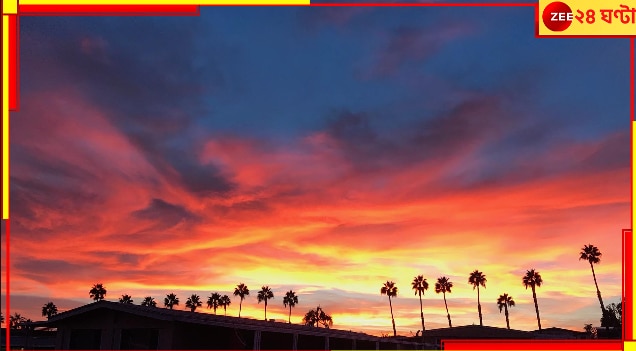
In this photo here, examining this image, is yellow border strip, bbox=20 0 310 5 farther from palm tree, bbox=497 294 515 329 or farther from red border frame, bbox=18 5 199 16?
palm tree, bbox=497 294 515 329

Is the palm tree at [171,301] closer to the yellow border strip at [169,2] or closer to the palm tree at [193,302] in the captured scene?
the palm tree at [193,302]

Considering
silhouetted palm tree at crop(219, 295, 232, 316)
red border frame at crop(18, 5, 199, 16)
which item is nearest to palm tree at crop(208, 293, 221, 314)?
silhouetted palm tree at crop(219, 295, 232, 316)

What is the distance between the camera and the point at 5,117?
334 inches

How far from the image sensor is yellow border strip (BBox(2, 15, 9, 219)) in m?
7.83

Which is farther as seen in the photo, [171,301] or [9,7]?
[171,301]

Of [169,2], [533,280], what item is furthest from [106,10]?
[533,280]

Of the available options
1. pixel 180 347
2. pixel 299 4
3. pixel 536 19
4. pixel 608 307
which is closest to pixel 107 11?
pixel 299 4

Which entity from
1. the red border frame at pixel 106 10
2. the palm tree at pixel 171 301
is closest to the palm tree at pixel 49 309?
the palm tree at pixel 171 301

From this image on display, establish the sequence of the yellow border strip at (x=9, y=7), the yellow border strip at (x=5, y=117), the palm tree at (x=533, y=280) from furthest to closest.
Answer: the palm tree at (x=533, y=280)
the yellow border strip at (x=9, y=7)
the yellow border strip at (x=5, y=117)

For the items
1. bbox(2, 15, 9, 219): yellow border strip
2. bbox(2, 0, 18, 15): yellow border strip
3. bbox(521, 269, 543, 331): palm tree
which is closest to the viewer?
bbox(2, 15, 9, 219): yellow border strip

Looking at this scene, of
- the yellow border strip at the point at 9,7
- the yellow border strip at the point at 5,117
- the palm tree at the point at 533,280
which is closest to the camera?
Answer: the yellow border strip at the point at 5,117

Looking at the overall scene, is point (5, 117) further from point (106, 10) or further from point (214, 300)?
point (214, 300)

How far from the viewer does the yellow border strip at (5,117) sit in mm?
7828

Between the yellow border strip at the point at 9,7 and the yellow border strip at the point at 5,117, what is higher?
the yellow border strip at the point at 9,7
